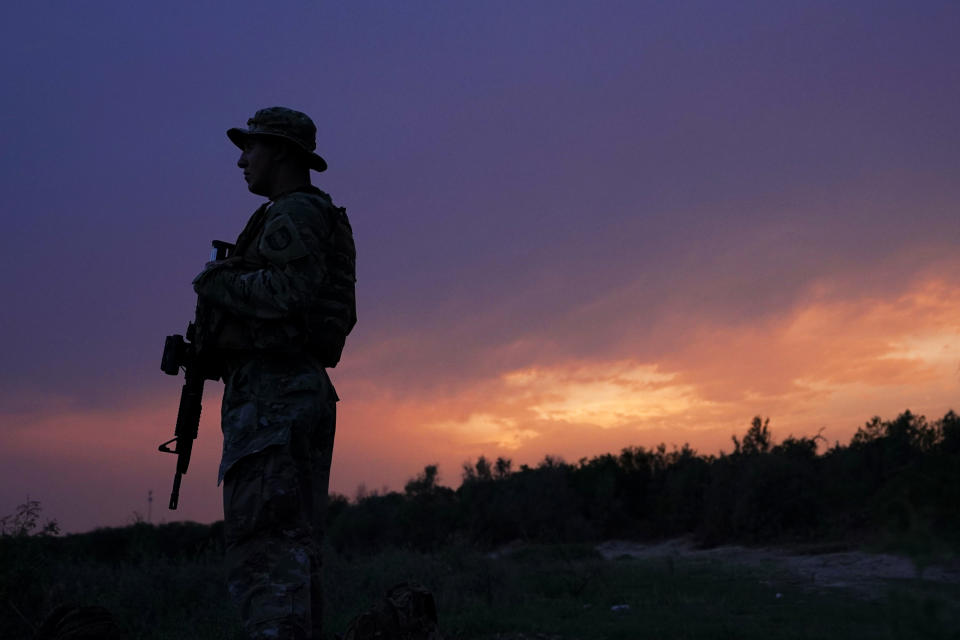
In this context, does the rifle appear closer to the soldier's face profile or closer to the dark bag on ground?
the soldier's face profile

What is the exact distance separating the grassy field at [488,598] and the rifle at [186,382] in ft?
9.88

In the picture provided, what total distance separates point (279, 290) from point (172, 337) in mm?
771

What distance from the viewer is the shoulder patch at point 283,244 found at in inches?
132

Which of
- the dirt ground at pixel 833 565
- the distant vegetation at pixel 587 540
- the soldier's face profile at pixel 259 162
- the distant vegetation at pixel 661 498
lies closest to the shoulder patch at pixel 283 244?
the soldier's face profile at pixel 259 162

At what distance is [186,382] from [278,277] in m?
0.85

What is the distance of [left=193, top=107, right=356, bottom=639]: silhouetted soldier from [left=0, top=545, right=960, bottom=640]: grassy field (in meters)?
3.02

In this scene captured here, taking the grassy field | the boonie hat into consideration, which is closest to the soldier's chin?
the boonie hat

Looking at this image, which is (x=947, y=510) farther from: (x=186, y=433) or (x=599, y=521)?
(x=599, y=521)

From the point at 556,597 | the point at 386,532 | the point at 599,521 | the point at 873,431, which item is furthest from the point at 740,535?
the point at 556,597

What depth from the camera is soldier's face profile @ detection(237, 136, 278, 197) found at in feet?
12.4

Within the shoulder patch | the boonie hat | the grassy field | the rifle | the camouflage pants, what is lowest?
the grassy field

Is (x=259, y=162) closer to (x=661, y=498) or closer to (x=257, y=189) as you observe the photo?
(x=257, y=189)

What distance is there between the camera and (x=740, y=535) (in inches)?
949

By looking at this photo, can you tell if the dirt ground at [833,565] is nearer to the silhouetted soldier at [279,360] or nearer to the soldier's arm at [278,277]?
the silhouetted soldier at [279,360]
